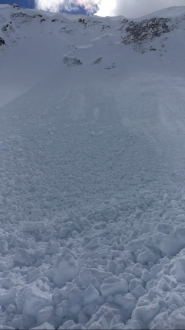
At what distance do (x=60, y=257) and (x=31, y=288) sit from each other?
2.48 feet

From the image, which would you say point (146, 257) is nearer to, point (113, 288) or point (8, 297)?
point (113, 288)

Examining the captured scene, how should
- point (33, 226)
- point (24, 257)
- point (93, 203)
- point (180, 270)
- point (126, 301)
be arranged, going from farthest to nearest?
point (93, 203) → point (33, 226) → point (24, 257) → point (180, 270) → point (126, 301)

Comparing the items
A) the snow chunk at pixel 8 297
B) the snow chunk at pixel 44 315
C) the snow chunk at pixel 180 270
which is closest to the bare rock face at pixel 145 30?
the snow chunk at pixel 180 270

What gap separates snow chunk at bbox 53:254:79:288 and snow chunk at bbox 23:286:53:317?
32cm

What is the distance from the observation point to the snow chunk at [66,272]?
3.65m

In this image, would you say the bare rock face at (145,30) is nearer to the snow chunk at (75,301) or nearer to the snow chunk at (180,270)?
the snow chunk at (180,270)

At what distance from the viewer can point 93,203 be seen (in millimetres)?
5578

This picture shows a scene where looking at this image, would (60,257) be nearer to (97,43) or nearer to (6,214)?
(6,214)

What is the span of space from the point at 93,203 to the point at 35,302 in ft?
8.47

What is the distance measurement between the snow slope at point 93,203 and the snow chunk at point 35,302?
11mm

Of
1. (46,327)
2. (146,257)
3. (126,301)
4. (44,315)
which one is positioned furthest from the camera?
(146,257)

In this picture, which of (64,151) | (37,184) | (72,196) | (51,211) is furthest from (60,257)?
(64,151)

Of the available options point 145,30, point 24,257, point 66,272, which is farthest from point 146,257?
point 145,30

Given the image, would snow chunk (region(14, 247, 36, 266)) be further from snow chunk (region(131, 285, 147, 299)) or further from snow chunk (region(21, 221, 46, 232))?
snow chunk (region(131, 285, 147, 299))
